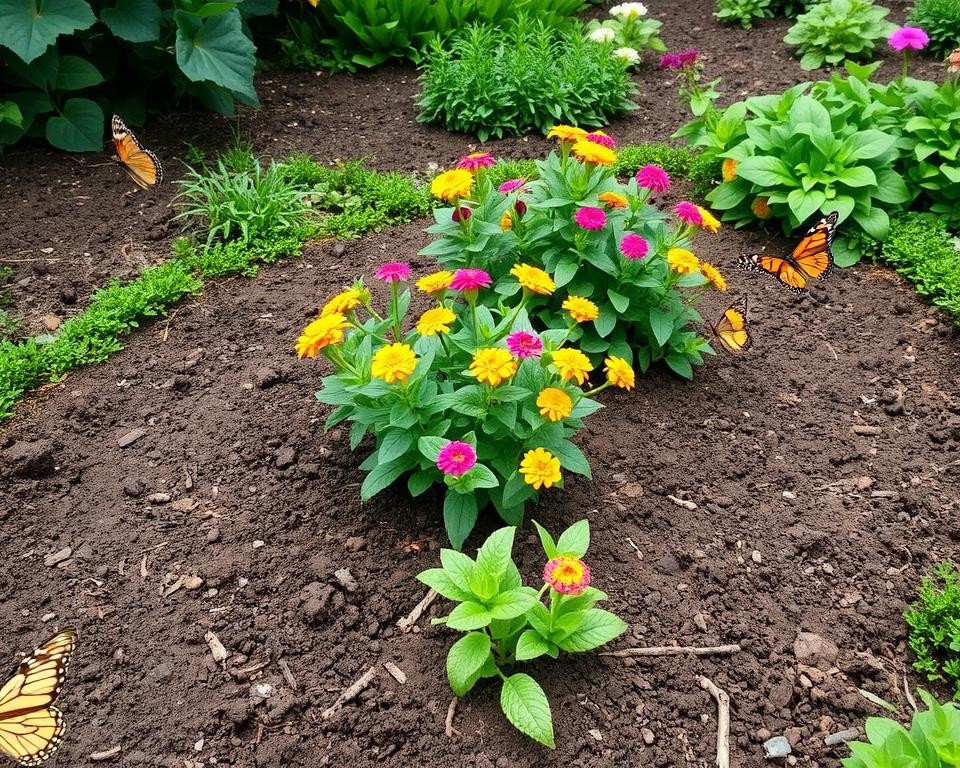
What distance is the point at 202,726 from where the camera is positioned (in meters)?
2.09

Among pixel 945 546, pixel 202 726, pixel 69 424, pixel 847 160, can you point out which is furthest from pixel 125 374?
pixel 847 160

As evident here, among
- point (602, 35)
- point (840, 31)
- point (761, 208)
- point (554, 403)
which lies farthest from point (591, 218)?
point (840, 31)

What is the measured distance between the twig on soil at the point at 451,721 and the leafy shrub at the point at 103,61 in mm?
3640

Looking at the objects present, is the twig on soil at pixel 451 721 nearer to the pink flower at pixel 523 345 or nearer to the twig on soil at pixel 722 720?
the twig on soil at pixel 722 720

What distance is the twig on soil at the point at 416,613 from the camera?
7.64 feet

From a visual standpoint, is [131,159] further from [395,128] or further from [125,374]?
[395,128]

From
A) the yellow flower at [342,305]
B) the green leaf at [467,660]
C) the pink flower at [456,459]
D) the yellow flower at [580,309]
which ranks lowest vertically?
the green leaf at [467,660]

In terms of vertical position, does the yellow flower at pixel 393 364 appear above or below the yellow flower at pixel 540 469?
above

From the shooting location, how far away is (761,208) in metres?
4.13

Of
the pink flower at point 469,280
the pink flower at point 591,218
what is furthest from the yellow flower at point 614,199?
the pink flower at point 469,280

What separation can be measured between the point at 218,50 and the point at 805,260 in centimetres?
346

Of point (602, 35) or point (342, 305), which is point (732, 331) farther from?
point (602, 35)

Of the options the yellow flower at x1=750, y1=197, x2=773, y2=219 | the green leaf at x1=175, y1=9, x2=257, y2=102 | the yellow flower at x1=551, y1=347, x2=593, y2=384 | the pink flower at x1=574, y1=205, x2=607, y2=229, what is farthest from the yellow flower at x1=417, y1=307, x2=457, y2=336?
the green leaf at x1=175, y1=9, x2=257, y2=102

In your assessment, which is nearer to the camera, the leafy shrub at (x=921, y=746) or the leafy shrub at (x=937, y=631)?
the leafy shrub at (x=921, y=746)
